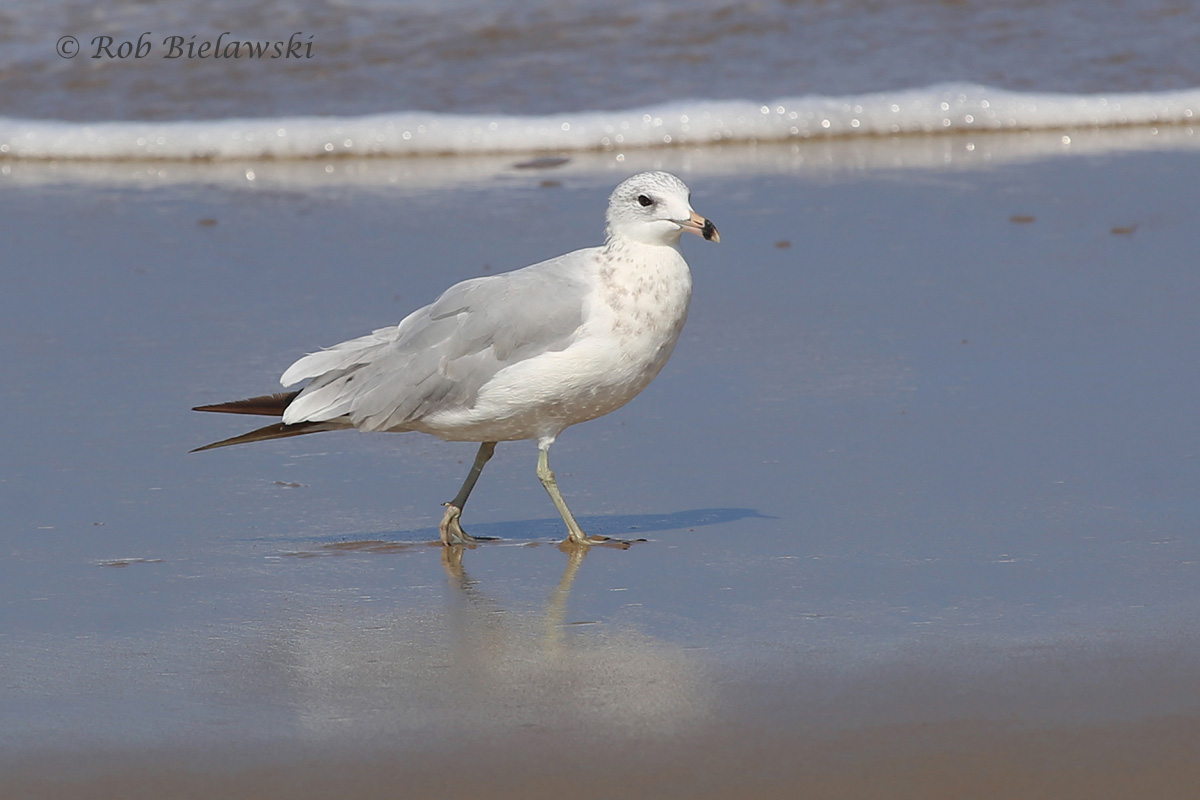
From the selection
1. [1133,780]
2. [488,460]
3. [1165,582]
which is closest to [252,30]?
[488,460]

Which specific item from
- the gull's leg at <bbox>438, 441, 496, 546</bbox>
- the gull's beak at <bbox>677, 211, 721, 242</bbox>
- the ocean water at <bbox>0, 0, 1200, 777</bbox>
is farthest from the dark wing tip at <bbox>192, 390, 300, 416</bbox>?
the gull's beak at <bbox>677, 211, 721, 242</bbox>

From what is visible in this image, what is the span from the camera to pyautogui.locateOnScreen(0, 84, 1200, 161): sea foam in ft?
30.6

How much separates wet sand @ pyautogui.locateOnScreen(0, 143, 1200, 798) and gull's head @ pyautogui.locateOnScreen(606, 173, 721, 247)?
732 millimetres

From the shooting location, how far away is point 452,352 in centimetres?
444

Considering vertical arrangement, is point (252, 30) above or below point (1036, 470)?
above

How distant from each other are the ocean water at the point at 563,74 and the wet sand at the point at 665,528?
1.76 m

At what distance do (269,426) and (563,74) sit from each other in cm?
634

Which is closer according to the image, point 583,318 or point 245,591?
point 245,591

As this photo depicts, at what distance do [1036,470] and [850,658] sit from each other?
1447 mm

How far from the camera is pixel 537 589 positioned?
401 cm

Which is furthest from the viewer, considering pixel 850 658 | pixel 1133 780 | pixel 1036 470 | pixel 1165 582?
pixel 1036 470

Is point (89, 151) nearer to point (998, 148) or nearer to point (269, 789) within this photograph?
point (998, 148)

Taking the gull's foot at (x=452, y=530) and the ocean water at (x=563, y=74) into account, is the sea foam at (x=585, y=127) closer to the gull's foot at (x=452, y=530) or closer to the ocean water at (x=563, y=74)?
the ocean water at (x=563, y=74)

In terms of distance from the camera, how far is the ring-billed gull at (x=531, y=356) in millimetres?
4328
